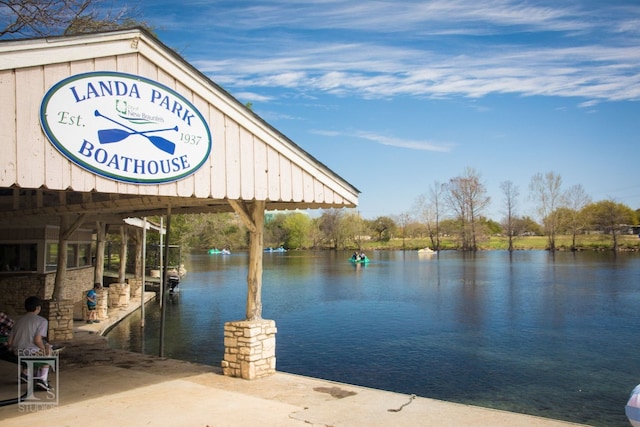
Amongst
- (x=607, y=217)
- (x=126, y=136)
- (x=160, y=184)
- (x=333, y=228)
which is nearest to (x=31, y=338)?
(x=160, y=184)

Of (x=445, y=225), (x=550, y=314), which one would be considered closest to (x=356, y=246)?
(x=445, y=225)

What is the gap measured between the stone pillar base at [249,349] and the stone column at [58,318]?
5.94 m

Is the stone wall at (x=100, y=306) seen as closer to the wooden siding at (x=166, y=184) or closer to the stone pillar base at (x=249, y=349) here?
the stone pillar base at (x=249, y=349)

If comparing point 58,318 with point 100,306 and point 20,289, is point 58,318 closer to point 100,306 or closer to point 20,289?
point 100,306

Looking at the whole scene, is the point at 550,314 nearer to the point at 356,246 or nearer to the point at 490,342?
the point at 490,342

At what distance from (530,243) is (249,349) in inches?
3761

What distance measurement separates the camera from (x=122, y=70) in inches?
264

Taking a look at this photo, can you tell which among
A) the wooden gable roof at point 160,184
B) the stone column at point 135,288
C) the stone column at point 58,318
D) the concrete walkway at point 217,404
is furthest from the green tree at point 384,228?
the concrete walkway at point 217,404

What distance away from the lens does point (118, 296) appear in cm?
2128

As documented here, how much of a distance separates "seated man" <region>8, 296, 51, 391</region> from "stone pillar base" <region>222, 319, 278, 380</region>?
2661 mm

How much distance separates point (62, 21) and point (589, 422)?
15.3 metres

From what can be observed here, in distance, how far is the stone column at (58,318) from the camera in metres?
12.7

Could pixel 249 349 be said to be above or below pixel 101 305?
above

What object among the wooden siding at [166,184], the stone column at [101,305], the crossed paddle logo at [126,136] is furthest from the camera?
the stone column at [101,305]
